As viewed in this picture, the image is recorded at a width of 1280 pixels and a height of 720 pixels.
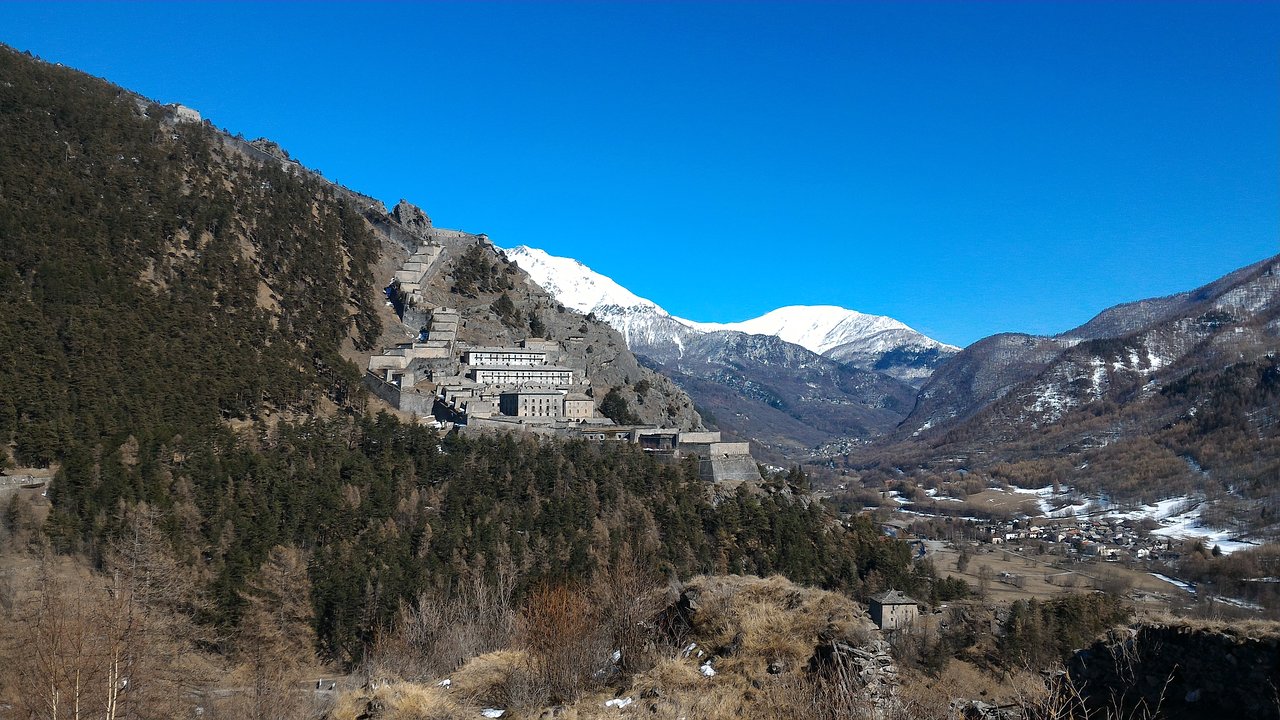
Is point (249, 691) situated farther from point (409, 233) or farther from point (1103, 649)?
point (409, 233)

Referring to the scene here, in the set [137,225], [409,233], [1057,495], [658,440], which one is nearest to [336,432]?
[658,440]

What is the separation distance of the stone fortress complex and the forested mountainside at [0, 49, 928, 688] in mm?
3293

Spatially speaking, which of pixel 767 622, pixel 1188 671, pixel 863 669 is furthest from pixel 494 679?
pixel 1188 671

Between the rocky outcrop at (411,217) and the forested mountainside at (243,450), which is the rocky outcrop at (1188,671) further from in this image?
the rocky outcrop at (411,217)

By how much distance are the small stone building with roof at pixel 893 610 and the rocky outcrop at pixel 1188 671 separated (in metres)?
34.3

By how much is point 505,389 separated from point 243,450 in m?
29.3

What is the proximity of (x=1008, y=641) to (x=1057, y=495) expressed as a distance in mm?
134238

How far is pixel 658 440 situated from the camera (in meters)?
71.3

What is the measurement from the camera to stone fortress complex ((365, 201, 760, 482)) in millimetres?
69562

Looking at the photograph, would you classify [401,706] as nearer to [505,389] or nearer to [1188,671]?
[1188,671]

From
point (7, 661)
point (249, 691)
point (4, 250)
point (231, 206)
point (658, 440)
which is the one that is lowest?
point (249, 691)

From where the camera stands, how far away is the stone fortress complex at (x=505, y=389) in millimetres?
69562

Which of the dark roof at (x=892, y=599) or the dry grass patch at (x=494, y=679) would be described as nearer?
the dry grass patch at (x=494, y=679)

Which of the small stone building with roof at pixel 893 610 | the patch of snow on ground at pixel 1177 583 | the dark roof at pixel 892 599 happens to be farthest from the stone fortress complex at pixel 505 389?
the patch of snow on ground at pixel 1177 583
